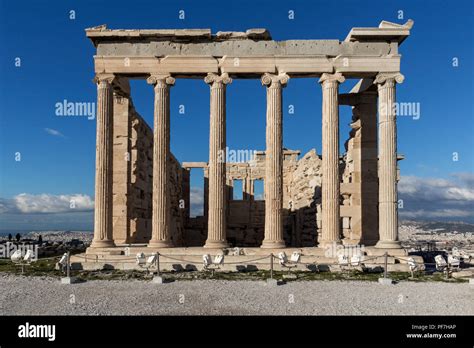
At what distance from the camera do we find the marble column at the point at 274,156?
20.7 metres

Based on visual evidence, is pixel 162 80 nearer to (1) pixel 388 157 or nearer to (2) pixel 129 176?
(2) pixel 129 176

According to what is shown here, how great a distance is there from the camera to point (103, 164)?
20.7m

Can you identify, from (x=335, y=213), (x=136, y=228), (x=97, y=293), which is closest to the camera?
(x=97, y=293)

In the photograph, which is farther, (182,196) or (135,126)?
(182,196)

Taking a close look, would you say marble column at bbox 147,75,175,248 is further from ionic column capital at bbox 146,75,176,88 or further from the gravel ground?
the gravel ground

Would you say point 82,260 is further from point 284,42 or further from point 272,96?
point 284,42

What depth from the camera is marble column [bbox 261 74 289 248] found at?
20656 millimetres

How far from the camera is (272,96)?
20828mm

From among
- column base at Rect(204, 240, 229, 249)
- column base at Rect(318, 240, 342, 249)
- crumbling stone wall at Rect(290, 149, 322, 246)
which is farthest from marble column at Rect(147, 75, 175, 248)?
crumbling stone wall at Rect(290, 149, 322, 246)

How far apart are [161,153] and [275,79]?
20.2ft

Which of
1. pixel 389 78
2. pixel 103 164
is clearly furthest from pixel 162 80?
pixel 389 78

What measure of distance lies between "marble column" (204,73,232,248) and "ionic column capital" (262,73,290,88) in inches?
62.5
